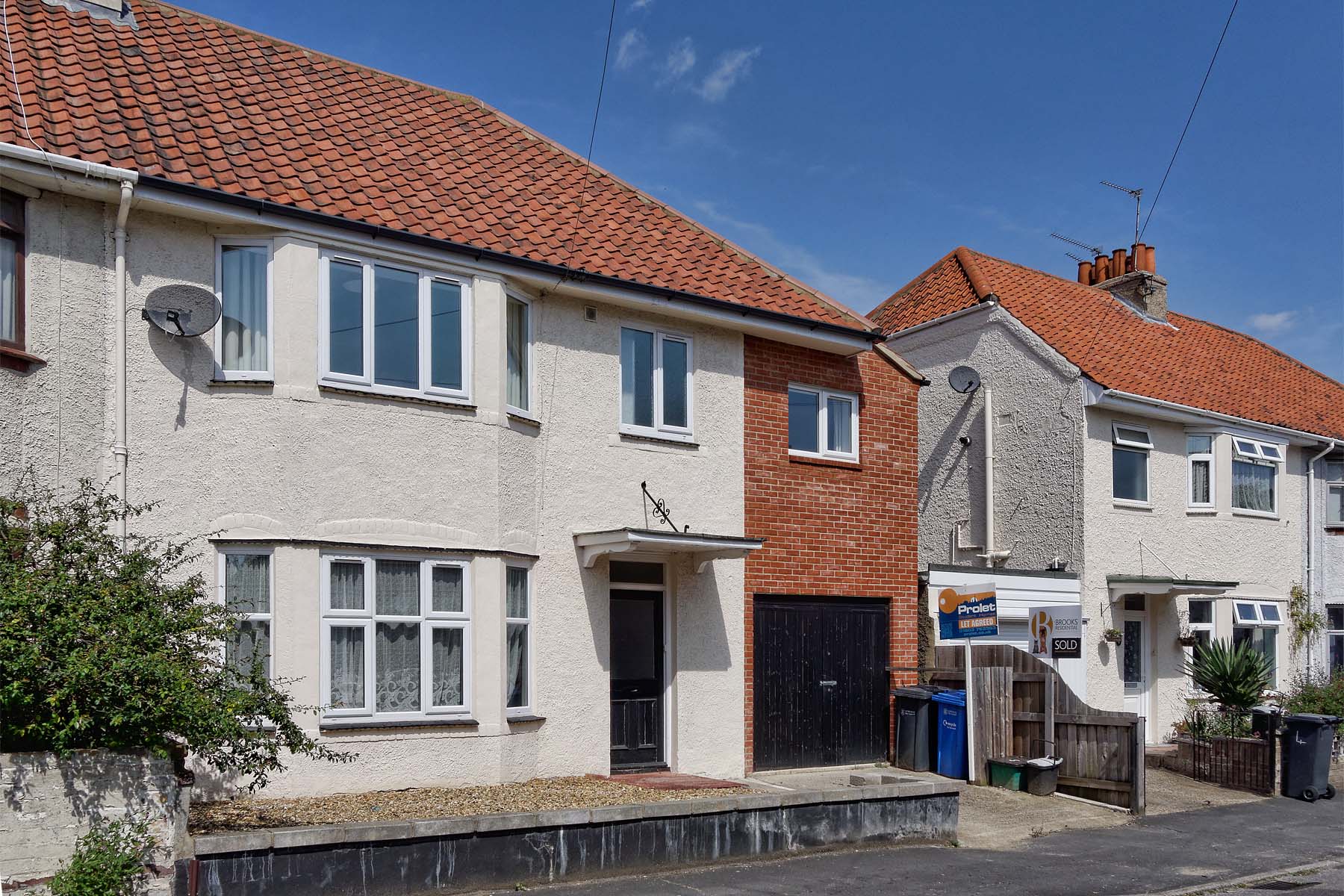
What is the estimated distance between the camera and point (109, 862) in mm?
7793

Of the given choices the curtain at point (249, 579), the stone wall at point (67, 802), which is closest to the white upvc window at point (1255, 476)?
the curtain at point (249, 579)

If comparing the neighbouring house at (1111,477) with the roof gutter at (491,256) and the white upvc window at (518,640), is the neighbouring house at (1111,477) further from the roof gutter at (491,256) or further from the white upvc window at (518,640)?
the white upvc window at (518,640)

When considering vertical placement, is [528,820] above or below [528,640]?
below

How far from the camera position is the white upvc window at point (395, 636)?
1145 cm

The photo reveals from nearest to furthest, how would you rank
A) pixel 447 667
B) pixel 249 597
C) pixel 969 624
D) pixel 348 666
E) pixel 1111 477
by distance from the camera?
1. pixel 249 597
2. pixel 348 666
3. pixel 447 667
4. pixel 969 624
5. pixel 1111 477

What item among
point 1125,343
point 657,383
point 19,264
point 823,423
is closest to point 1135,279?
point 1125,343

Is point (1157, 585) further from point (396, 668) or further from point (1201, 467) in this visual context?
point (396, 668)

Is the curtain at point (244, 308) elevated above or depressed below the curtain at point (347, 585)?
above

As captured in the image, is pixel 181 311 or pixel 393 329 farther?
pixel 393 329

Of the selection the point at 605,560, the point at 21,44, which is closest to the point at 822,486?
the point at 605,560

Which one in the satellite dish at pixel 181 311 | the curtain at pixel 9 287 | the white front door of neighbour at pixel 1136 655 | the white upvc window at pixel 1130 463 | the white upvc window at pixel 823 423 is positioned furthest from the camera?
the white front door of neighbour at pixel 1136 655

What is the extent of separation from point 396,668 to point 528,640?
1.56 meters

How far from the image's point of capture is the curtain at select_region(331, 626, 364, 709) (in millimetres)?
11422

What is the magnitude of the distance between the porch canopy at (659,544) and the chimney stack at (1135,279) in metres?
12.5
